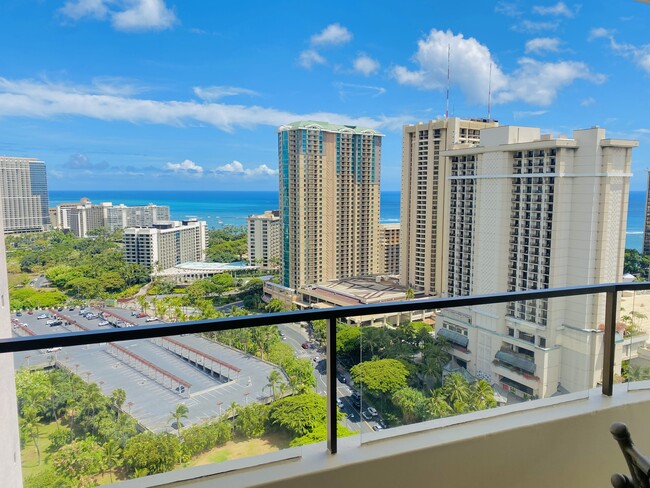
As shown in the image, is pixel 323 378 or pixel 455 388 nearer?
pixel 323 378

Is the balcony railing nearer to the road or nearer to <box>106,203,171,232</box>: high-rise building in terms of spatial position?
the road

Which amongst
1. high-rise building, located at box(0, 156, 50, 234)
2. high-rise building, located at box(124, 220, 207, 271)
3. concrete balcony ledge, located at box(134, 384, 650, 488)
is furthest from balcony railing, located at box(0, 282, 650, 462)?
high-rise building, located at box(124, 220, 207, 271)

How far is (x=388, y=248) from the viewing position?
18750 millimetres

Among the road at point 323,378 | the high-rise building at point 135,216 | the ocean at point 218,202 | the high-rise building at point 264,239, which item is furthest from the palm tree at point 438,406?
the high-rise building at point 264,239

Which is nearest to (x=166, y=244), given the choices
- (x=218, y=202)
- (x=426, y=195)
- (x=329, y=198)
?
(x=218, y=202)

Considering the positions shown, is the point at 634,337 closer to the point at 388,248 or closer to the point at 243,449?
the point at 243,449

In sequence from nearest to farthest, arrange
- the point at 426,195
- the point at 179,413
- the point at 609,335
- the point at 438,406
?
the point at 179,413 → the point at 438,406 → the point at 609,335 → the point at 426,195

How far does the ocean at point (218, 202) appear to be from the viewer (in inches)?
486

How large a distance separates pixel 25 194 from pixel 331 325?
746cm

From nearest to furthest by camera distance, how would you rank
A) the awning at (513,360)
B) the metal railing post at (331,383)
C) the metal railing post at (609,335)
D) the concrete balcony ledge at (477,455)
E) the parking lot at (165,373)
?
the parking lot at (165,373)
the concrete balcony ledge at (477,455)
the metal railing post at (331,383)
the awning at (513,360)
the metal railing post at (609,335)

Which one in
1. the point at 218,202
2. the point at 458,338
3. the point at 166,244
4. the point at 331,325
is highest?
the point at 218,202

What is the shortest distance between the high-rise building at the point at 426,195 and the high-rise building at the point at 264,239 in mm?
5062

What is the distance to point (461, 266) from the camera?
16.8 meters

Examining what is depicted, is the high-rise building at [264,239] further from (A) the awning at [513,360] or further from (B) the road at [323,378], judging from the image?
(B) the road at [323,378]
